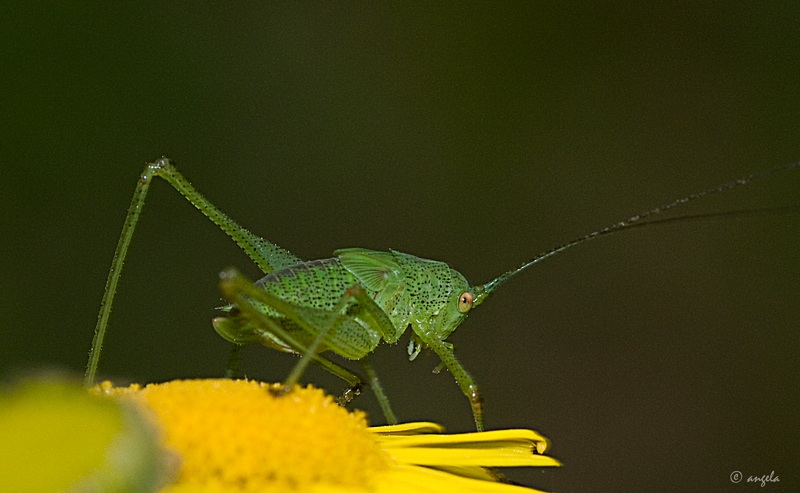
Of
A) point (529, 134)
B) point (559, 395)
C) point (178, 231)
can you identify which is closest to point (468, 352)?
point (559, 395)

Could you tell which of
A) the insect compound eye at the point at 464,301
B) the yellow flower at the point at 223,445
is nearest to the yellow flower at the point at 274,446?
the yellow flower at the point at 223,445

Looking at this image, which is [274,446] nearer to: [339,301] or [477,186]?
[339,301]

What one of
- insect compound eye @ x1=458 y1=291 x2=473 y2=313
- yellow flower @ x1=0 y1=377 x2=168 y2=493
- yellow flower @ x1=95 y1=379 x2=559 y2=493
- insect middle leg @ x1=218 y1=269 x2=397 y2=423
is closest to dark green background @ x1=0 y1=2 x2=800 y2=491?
insect compound eye @ x1=458 y1=291 x2=473 y2=313

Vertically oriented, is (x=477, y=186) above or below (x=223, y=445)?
above

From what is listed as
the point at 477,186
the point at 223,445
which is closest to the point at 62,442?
the point at 223,445

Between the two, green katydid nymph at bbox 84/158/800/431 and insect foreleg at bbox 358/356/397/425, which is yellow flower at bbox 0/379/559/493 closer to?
insect foreleg at bbox 358/356/397/425

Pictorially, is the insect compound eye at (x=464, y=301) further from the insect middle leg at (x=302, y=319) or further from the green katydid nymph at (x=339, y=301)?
the insect middle leg at (x=302, y=319)
